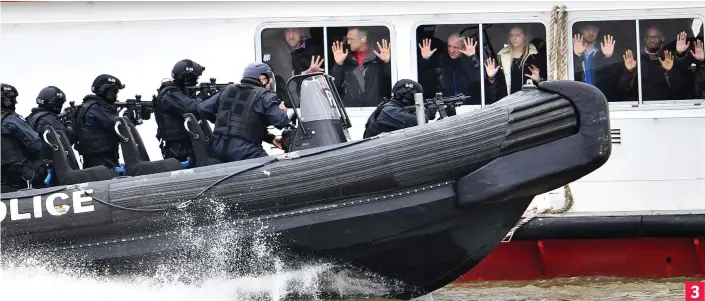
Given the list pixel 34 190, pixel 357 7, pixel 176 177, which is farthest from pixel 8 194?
pixel 357 7

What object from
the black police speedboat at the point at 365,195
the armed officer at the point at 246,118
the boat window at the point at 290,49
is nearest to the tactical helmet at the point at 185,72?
the armed officer at the point at 246,118

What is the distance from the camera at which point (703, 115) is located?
398 inches

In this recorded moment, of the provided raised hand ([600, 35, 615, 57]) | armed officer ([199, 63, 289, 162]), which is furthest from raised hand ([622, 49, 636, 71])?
armed officer ([199, 63, 289, 162])

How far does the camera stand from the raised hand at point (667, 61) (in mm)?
10289

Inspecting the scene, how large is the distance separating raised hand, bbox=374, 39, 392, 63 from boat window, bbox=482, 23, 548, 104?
78 cm

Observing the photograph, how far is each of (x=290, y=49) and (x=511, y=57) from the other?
71.1 inches

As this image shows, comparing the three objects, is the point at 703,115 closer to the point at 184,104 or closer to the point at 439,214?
the point at 439,214

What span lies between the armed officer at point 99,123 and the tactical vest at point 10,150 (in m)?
0.68

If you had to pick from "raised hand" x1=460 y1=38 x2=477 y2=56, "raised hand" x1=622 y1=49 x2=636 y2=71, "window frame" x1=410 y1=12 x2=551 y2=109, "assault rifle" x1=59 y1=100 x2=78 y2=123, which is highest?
"window frame" x1=410 y1=12 x2=551 y2=109

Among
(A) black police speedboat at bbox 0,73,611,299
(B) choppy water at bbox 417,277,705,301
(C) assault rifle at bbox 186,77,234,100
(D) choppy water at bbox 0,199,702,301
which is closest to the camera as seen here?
(A) black police speedboat at bbox 0,73,611,299

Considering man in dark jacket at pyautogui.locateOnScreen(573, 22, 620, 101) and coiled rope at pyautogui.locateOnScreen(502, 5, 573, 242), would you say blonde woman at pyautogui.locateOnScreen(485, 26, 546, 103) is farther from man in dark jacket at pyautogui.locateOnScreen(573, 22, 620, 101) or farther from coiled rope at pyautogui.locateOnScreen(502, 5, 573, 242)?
man in dark jacket at pyautogui.locateOnScreen(573, 22, 620, 101)

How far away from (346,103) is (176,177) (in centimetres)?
265

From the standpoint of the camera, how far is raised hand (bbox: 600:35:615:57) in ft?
33.9

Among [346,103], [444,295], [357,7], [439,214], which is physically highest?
[357,7]
